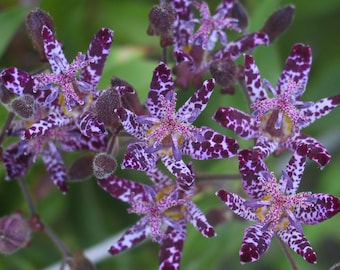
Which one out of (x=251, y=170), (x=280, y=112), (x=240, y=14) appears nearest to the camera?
(x=251, y=170)

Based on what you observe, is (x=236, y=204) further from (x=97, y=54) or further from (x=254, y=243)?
(x=97, y=54)

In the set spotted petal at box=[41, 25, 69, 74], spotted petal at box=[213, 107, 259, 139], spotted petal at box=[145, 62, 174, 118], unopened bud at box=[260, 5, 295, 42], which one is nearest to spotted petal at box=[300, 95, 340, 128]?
spotted petal at box=[213, 107, 259, 139]

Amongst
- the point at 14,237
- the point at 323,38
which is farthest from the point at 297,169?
the point at 323,38

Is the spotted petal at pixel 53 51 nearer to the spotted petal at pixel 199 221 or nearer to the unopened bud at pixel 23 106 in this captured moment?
the unopened bud at pixel 23 106

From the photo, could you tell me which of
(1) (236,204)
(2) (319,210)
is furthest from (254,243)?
(2) (319,210)

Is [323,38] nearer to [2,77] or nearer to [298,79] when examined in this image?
[298,79]

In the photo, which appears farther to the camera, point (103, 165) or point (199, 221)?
point (199, 221)
